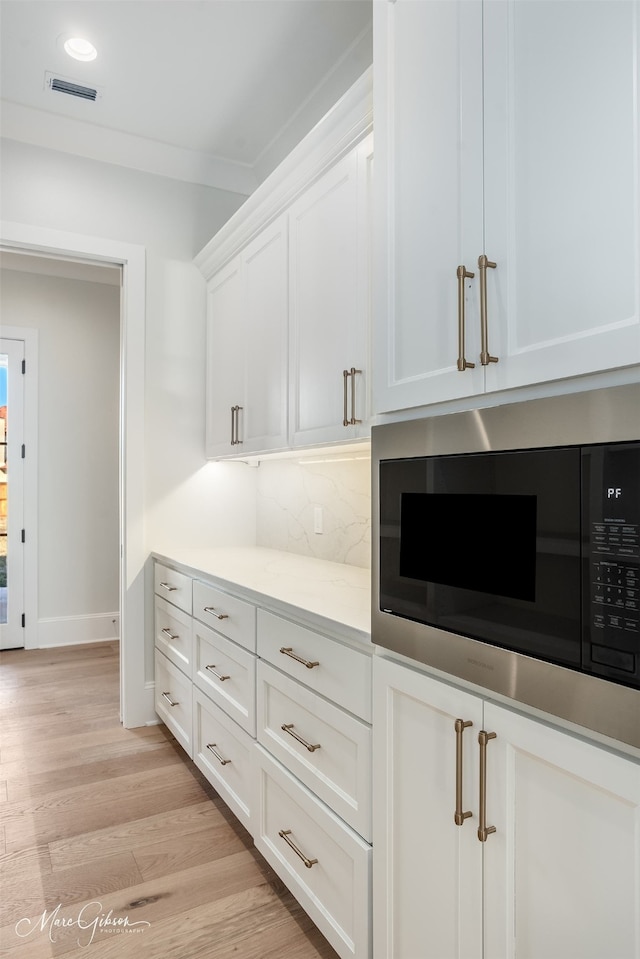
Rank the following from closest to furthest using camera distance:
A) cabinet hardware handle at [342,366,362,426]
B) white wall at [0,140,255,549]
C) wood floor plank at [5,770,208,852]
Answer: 1. cabinet hardware handle at [342,366,362,426]
2. wood floor plank at [5,770,208,852]
3. white wall at [0,140,255,549]

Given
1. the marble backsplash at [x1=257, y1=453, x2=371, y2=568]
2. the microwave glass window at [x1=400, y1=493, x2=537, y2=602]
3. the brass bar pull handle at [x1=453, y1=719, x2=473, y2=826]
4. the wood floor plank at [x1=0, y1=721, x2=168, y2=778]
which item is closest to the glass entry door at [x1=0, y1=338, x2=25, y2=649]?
the wood floor plank at [x1=0, y1=721, x2=168, y2=778]

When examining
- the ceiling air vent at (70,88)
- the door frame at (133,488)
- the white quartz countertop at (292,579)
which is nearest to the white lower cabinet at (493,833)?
the white quartz countertop at (292,579)

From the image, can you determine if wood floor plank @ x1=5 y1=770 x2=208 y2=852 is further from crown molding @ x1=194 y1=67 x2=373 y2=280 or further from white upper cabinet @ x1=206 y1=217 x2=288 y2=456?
crown molding @ x1=194 y1=67 x2=373 y2=280

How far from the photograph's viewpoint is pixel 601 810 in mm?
839

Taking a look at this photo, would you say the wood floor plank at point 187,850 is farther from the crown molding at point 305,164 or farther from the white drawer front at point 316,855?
the crown molding at point 305,164

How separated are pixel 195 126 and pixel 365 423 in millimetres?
2010

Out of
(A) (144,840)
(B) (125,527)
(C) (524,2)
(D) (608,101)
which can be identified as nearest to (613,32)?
(D) (608,101)

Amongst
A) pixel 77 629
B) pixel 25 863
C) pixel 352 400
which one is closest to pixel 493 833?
pixel 352 400

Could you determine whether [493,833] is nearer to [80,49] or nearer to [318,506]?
[318,506]

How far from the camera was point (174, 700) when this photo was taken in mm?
2764

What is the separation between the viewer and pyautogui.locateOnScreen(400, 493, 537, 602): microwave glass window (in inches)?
38.2

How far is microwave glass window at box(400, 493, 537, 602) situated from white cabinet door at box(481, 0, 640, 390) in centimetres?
21

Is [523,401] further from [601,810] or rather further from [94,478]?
[94,478]

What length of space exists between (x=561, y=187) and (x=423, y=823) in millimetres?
1146
